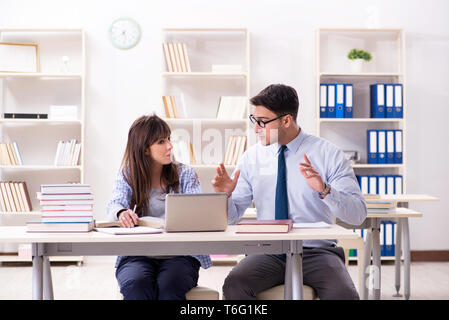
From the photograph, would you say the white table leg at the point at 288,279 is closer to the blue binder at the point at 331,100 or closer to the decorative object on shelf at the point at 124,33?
the blue binder at the point at 331,100

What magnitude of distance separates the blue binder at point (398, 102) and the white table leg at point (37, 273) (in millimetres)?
3724

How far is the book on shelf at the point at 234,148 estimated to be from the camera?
5.01m

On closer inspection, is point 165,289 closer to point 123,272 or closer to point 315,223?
point 123,272

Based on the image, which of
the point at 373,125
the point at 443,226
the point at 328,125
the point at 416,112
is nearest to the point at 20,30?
Result: the point at 328,125

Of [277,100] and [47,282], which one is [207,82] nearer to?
[277,100]

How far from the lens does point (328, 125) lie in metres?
5.29

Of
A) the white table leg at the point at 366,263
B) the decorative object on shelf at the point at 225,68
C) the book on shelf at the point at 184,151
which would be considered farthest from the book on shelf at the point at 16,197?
the white table leg at the point at 366,263

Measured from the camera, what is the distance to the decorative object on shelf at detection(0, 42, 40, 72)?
5.08m

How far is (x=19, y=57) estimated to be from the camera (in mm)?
5125

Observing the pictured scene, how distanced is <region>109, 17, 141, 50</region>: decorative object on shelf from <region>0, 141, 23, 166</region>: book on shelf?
125cm

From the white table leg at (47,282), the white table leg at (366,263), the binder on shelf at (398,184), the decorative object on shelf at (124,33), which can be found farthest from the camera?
the decorative object on shelf at (124,33)

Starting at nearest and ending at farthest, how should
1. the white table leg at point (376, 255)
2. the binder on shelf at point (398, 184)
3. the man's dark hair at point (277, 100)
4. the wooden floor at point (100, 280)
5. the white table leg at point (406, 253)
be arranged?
the man's dark hair at point (277, 100) → the white table leg at point (376, 255) → the white table leg at point (406, 253) → the wooden floor at point (100, 280) → the binder on shelf at point (398, 184)

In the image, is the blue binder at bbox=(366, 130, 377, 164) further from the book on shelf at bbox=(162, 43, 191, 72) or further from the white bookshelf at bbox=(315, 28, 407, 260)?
the book on shelf at bbox=(162, 43, 191, 72)

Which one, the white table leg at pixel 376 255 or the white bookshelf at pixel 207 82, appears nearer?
the white table leg at pixel 376 255
